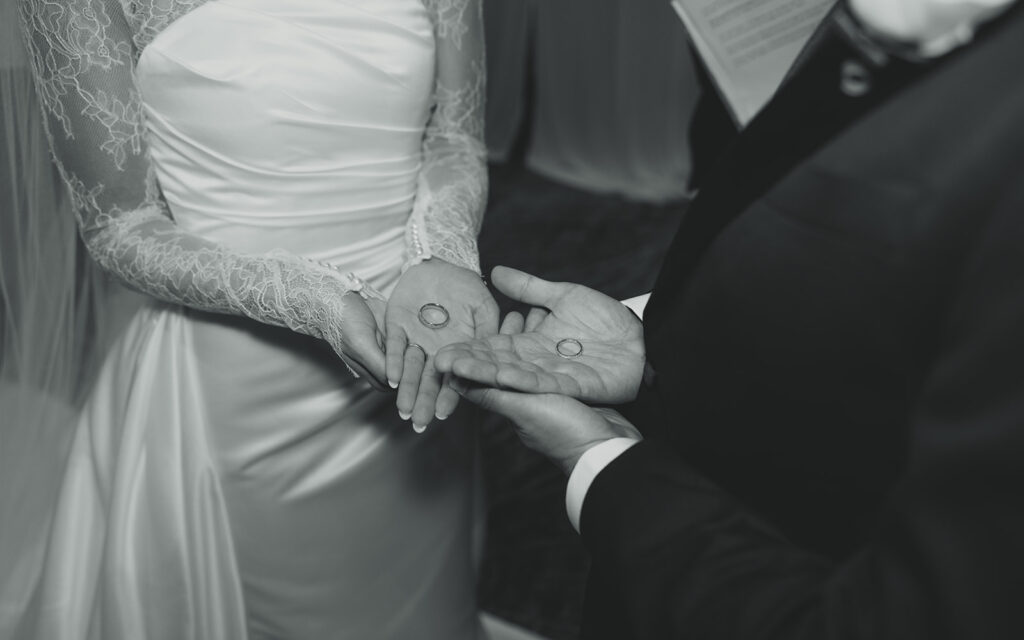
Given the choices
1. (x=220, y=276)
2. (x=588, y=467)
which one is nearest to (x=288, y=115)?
(x=220, y=276)

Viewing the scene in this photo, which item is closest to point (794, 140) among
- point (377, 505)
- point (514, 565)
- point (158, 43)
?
point (158, 43)

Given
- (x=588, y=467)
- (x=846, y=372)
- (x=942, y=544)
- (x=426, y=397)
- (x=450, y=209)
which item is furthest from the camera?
(x=450, y=209)

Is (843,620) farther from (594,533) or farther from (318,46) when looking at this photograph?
(318,46)

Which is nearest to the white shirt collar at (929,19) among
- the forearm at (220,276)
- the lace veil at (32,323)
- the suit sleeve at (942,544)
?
the suit sleeve at (942,544)

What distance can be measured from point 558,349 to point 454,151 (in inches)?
22.7

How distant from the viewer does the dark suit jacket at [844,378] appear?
547mm

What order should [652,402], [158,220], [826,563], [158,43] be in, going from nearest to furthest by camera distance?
[826,563] → [652,402] → [158,43] → [158,220]

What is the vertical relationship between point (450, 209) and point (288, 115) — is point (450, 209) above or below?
below

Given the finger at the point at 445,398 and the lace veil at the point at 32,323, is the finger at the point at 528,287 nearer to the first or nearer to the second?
the finger at the point at 445,398

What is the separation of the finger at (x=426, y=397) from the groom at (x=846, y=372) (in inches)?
6.1

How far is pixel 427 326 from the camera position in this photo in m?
1.23

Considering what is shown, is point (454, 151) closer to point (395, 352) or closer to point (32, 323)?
point (395, 352)

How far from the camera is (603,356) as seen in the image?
3.63ft

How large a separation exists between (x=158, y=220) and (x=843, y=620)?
1.14m
